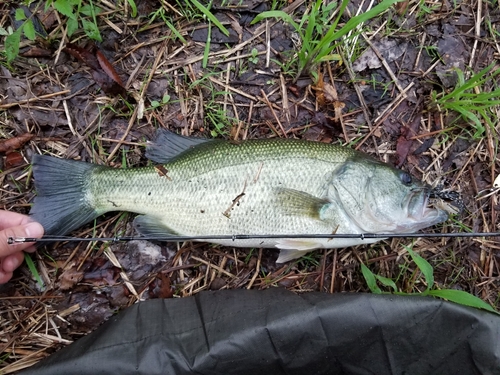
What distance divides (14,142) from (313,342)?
287cm

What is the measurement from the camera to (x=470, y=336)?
8.99 feet

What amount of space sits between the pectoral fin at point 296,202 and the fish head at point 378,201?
0.61ft

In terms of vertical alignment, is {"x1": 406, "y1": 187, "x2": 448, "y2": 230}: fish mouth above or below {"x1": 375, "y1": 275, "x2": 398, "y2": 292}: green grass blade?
above

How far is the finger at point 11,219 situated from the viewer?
122 inches

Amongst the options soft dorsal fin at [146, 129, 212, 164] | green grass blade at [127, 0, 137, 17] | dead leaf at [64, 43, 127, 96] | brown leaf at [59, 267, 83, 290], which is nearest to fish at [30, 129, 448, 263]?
soft dorsal fin at [146, 129, 212, 164]

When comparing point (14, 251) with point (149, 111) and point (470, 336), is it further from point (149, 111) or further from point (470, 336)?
point (470, 336)

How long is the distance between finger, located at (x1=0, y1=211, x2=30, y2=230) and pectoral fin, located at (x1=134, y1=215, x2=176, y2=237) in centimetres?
85

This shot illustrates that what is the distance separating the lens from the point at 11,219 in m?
3.12

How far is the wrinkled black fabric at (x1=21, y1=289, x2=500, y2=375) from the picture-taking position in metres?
2.67

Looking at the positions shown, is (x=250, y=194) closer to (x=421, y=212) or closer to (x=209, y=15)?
(x=421, y=212)

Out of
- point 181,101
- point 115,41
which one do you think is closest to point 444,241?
point 181,101

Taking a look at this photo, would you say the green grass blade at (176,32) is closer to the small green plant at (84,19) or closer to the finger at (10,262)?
the small green plant at (84,19)

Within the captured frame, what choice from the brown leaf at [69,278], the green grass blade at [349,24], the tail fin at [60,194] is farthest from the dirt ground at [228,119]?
the green grass blade at [349,24]

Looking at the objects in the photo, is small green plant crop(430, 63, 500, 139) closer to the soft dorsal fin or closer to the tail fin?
the soft dorsal fin
